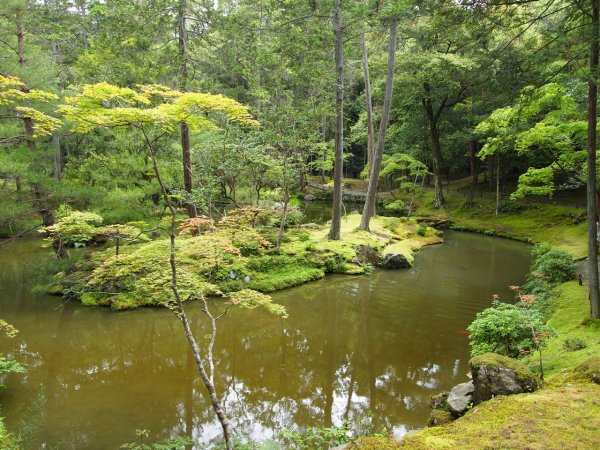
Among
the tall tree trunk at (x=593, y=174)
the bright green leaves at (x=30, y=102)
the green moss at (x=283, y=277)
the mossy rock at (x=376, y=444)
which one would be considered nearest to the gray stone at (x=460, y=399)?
the mossy rock at (x=376, y=444)

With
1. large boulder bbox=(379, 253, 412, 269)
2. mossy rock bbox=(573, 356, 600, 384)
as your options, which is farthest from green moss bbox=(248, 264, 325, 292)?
mossy rock bbox=(573, 356, 600, 384)

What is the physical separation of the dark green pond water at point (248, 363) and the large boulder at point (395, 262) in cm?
200

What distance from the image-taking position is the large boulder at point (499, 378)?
4.56 meters

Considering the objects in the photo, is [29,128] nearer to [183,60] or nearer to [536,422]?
[183,60]

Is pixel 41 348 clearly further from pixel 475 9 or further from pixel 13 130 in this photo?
pixel 475 9

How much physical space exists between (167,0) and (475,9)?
30.4 feet

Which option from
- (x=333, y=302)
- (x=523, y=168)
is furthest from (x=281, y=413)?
(x=523, y=168)

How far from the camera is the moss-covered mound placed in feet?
30.4

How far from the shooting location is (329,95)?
1492 centimetres

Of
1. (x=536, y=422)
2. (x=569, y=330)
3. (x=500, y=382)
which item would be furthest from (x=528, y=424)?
(x=569, y=330)

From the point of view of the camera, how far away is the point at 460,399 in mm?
5051

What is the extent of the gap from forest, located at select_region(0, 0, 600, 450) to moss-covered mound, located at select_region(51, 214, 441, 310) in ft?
0.30

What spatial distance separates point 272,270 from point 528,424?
10.2 m

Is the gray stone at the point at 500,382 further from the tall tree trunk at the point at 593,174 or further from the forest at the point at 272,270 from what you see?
the tall tree trunk at the point at 593,174
